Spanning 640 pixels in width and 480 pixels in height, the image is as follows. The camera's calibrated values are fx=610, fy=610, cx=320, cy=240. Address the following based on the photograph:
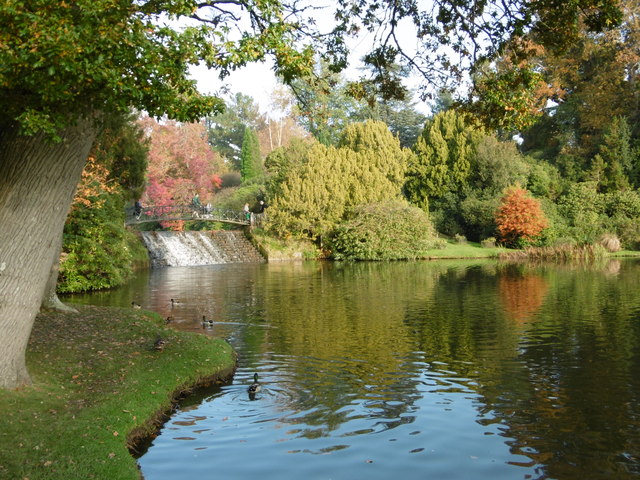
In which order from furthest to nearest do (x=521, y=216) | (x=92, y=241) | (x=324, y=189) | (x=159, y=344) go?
(x=324, y=189), (x=521, y=216), (x=92, y=241), (x=159, y=344)

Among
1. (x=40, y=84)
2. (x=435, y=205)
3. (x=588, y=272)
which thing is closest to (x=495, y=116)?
(x=40, y=84)

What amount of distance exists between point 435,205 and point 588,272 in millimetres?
22207

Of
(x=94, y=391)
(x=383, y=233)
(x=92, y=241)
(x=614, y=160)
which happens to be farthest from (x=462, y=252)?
(x=94, y=391)

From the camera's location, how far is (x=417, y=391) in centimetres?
966

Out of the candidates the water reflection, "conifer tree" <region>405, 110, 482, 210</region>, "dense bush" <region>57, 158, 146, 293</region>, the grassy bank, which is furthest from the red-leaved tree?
the grassy bank

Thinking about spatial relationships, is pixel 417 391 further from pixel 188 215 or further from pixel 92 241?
pixel 188 215

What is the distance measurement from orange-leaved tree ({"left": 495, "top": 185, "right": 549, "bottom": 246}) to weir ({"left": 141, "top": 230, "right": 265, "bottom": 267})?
1725 cm

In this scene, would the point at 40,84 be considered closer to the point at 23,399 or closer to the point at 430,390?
the point at 23,399

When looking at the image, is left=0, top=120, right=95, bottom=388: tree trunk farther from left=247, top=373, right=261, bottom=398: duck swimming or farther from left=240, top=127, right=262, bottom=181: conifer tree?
left=240, top=127, right=262, bottom=181: conifer tree

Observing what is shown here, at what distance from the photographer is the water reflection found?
7031 mm

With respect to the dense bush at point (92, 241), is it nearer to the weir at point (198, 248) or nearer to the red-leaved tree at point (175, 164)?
the weir at point (198, 248)

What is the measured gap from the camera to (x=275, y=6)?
7531mm

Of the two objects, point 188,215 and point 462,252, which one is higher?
point 188,215

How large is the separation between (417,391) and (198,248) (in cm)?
3263
